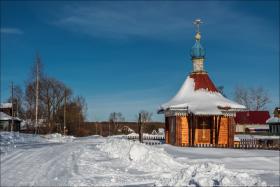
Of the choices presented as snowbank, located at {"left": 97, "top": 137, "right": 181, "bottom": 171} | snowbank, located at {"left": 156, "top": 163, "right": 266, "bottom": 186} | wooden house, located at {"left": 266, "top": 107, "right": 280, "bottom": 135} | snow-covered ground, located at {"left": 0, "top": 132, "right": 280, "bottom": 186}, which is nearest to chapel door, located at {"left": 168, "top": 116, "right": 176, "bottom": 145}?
snow-covered ground, located at {"left": 0, "top": 132, "right": 280, "bottom": 186}

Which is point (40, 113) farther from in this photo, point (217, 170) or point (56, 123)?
point (217, 170)

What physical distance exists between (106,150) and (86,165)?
4.83 meters

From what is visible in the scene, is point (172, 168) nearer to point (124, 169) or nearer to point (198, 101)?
point (124, 169)

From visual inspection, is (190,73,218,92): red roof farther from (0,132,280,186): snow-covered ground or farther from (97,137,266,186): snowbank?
(97,137,266,186): snowbank

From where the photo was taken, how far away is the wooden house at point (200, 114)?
27.5 metres

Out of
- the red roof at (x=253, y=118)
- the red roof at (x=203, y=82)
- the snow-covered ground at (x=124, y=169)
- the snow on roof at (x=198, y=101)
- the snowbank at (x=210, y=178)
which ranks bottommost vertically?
the snow-covered ground at (x=124, y=169)

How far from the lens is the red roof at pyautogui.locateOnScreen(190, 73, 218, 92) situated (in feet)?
97.0

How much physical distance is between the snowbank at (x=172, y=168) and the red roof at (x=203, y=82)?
1051cm

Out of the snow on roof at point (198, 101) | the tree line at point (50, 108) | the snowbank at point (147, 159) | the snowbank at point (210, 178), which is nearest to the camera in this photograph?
the snowbank at point (210, 178)

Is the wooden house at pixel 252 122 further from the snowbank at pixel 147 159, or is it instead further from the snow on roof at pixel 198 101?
the snowbank at pixel 147 159

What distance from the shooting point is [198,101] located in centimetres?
2802

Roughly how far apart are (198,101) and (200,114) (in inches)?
61.4

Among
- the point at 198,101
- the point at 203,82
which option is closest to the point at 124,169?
the point at 198,101

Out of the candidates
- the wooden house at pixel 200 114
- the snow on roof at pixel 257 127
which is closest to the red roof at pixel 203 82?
the wooden house at pixel 200 114
